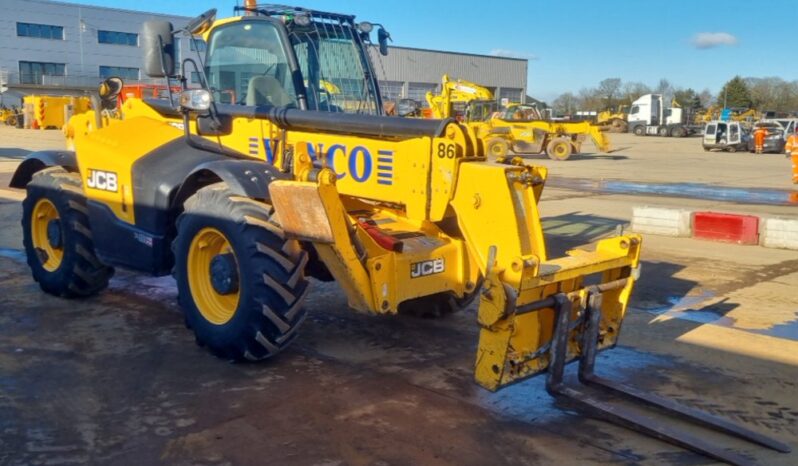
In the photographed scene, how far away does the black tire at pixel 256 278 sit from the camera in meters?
5.03

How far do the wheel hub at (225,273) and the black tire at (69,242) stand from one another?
6.67 ft

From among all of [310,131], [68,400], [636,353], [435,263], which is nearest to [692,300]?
[636,353]

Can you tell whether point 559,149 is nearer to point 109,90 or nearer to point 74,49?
point 109,90

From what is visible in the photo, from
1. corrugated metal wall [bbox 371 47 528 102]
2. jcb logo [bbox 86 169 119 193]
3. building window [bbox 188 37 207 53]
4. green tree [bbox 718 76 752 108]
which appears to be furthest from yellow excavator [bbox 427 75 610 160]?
green tree [bbox 718 76 752 108]

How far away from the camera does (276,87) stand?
6062 mm

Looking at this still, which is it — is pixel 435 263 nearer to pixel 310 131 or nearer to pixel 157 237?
pixel 310 131

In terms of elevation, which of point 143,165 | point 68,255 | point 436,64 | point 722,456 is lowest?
point 722,456

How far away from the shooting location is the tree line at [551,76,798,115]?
77500 millimetres

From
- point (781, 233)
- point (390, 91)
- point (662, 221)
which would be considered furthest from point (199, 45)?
point (781, 233)

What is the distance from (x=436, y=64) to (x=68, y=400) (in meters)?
60.2

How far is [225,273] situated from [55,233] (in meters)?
2.65

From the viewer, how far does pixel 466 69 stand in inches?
2788

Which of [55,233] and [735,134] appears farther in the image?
[735,134]

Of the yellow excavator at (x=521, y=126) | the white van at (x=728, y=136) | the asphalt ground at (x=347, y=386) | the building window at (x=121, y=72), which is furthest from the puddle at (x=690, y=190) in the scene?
the building window at (x=121, y=72)
